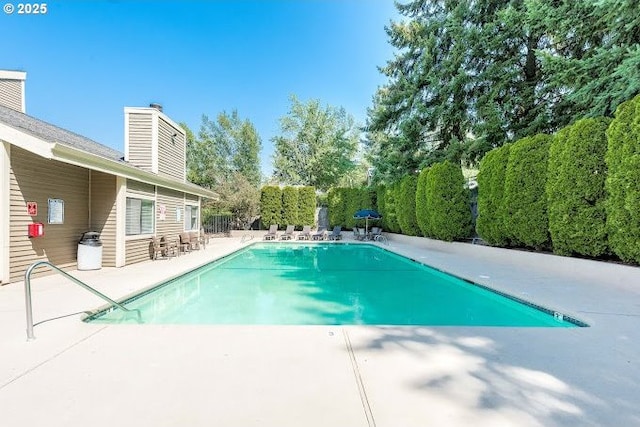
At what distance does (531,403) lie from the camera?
8.39 feet

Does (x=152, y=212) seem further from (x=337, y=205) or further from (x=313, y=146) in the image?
(x=313, y=146)

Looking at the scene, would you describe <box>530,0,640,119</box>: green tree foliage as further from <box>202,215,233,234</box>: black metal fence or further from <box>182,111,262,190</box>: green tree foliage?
<box>182,111,262,190</box>: green tree foliage

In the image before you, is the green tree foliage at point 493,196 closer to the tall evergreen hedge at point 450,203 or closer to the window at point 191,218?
the tall evergreen hedge at point 450,203

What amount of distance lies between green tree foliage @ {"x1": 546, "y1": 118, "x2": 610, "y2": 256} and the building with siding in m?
10.7

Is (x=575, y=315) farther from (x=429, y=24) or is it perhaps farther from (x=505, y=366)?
(x=429, y=24)

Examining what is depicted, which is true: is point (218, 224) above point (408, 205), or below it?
below

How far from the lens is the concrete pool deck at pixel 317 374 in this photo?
2389 mm

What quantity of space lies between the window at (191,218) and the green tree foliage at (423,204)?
10108mm

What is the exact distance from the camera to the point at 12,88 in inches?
480

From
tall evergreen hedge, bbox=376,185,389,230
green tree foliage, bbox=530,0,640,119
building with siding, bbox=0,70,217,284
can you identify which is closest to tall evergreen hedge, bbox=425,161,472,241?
green tree foliage, bbox=530,0,640,119

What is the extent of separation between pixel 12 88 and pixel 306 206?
1589 cm

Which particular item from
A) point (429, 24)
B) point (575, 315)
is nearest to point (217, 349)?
point (575, 315)

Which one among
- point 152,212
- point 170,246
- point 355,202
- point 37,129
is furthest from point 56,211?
point 355,202

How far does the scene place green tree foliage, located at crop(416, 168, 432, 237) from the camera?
15293mm
